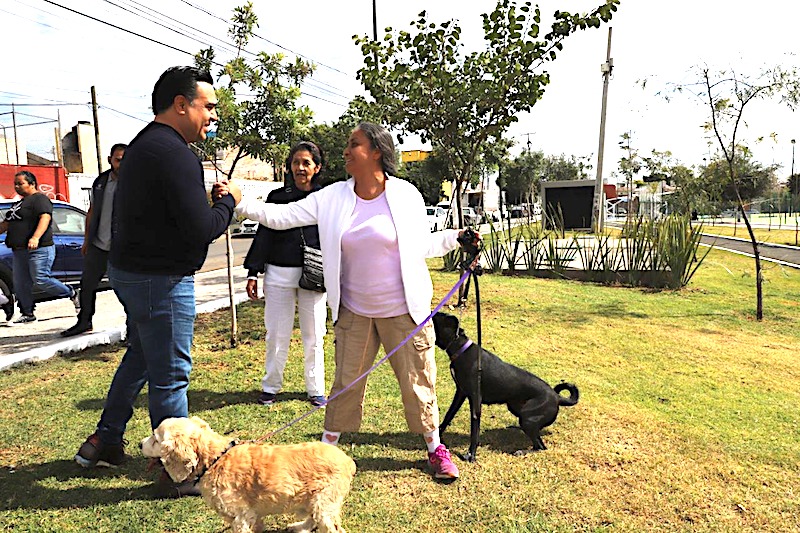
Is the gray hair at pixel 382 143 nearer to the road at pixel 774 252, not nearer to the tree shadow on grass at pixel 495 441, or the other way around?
the tree shadow on grass at pixel 495 441

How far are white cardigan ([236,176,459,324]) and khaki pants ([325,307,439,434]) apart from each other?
11 cm

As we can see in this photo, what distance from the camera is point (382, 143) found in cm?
310

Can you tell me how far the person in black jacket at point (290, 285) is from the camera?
422 centimetres

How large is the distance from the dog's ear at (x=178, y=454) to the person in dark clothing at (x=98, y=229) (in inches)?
128

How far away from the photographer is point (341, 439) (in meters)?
3.75

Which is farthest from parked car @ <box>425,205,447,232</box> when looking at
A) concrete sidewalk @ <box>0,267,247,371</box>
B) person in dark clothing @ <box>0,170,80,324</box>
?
person in dark clothing @ <box>0,170,80,324</box>

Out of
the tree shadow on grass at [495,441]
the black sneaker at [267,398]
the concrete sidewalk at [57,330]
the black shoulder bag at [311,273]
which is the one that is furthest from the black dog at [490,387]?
the concrete sidewalk at [57,330]

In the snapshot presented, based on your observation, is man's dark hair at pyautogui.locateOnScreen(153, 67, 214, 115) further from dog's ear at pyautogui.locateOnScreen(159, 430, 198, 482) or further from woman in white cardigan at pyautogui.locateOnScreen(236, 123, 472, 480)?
dog's ear at pyautogui.locateOnScreen(159, 430, 198, 482)

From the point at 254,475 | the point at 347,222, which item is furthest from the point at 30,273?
the point at 254,475

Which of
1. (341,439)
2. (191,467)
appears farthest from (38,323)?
(191,467)

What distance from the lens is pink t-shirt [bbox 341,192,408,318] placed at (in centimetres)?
304

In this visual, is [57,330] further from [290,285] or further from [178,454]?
[178,454]

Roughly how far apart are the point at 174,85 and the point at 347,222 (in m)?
1.11

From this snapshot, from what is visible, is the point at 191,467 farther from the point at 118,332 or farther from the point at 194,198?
the point at 118,332
